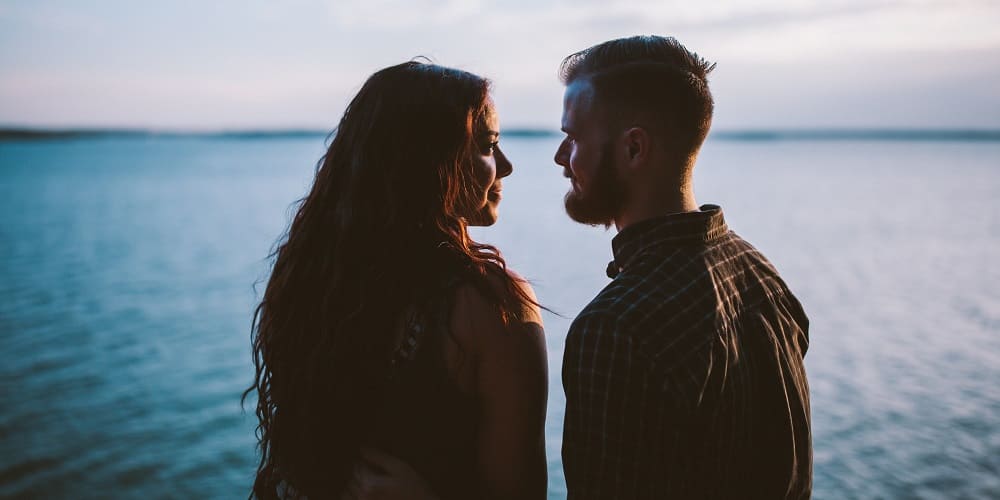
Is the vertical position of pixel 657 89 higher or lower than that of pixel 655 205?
higher

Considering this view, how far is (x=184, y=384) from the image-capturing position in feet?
28.7

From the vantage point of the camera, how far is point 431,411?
2012 millimetres

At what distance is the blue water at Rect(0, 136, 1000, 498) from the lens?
22.5ft

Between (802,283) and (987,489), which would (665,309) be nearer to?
(987,489)

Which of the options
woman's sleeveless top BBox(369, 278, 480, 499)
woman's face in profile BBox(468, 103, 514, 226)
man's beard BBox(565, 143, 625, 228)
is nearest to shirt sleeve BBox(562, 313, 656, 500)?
woman's sleeveless top BBox(369, 278, 480, 499)

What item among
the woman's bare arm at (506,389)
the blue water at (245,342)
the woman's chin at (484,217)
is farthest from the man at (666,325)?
the blue water at (245,342)

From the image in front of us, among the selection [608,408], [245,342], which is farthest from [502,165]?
[245,342]

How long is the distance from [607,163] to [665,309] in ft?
1.74

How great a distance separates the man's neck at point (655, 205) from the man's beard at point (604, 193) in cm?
4

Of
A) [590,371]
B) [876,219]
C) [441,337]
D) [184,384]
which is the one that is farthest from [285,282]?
[876,219]

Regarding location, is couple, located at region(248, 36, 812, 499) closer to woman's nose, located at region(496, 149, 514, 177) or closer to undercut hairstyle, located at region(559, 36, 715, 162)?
undercut hairstyle, located at region(559, 36, 715, 162)

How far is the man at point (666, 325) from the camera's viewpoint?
1.79 metres

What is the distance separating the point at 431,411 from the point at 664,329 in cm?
67

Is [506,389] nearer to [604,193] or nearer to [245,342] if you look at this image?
[604,193]
